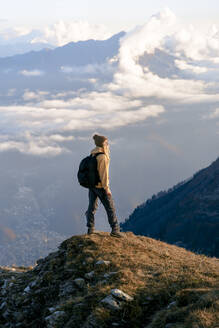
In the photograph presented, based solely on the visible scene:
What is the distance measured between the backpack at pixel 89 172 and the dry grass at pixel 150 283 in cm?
262

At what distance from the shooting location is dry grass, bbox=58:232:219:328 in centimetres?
1021

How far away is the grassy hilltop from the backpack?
266 cm

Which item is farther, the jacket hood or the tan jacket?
the jacket hood

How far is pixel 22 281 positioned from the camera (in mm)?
16375

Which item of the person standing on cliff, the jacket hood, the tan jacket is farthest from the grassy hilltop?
the jacket hood

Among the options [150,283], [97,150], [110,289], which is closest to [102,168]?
[97,150]

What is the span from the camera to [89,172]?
1786 cm

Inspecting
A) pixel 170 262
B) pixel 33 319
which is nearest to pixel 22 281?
pixel 33 319

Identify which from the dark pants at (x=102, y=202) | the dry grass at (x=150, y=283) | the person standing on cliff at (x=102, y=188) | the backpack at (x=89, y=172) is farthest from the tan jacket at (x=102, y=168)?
the dry grass at (x=150, y=283)

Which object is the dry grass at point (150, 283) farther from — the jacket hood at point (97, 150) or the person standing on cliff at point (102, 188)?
the jacket hood at point (97, 150)

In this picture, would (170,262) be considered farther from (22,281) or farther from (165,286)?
(22,281)

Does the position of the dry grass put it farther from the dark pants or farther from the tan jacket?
the tan jacket

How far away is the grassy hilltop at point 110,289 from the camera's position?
1068 cm

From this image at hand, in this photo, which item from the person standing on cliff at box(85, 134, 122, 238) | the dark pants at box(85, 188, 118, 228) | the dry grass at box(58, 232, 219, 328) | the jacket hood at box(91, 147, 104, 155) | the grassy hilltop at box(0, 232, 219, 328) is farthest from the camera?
the dark pants at box(85, 188, 118, 228)
